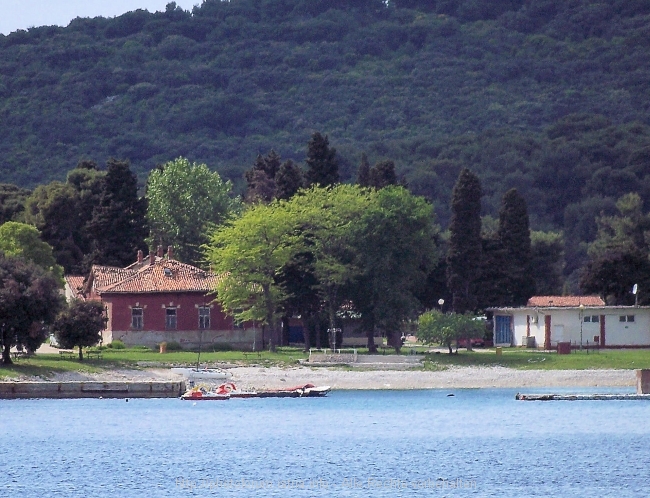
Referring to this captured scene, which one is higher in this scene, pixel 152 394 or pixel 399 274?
pixel 399 274

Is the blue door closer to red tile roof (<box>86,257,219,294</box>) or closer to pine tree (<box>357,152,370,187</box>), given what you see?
pine tree (<box>357,152,370,187</box>)

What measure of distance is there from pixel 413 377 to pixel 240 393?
10.7 meters

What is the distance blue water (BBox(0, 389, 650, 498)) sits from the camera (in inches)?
1773

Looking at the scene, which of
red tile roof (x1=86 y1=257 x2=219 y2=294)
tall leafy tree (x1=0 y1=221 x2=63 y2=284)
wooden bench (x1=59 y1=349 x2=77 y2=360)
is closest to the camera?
wooden bench (x1=59 y1=349 x2=77 y2=360)

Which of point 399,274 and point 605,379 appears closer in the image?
point 605,379

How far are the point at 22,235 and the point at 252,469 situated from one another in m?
52.9

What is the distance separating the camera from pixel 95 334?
75.8 metres

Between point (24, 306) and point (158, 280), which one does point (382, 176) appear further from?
point (24, 306)

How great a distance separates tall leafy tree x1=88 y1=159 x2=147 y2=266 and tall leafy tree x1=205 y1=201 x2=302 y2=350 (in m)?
21.8

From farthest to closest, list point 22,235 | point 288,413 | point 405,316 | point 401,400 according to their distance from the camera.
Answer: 1. point 22,235
2. point 405,316
3. point 401,400
4. point 288,413

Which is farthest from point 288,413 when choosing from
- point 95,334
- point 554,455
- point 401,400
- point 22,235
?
point 22,235

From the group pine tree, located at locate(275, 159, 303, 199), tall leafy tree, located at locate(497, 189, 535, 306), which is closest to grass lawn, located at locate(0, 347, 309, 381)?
pine tree, located at locate(275, 159, 303, 199)

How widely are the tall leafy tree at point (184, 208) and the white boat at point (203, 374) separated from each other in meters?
33.6

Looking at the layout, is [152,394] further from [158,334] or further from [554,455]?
[554,455]
